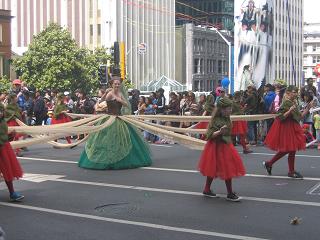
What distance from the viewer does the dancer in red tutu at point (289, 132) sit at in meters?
10.6

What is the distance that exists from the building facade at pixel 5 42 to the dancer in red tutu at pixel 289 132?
59292 mm

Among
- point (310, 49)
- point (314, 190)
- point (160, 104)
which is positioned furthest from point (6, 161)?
point (310, 49)

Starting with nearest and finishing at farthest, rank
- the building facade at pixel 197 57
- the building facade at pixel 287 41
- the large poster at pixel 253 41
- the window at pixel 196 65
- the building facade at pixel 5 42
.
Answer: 1. the large poster at pixel 253 41
2. the building facade at pixel 5 42
3. the building facade at pixel 197 57
4. the window at pixel 196 65
5. the building facade at pixel 287 41

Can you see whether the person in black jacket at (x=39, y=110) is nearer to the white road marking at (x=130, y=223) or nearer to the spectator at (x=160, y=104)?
the spectator at (x=160, y=104)

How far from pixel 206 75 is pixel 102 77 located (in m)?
68.8

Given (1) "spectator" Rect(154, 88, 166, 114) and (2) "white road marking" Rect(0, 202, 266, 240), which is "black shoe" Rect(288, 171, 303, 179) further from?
(1) "spectator" Rect(154, 88, 166, 114)

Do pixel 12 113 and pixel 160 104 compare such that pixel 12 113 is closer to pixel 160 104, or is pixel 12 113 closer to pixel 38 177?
pixel 38 177

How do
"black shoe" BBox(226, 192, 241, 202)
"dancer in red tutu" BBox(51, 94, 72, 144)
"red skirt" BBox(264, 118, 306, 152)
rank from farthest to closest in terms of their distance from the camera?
"dancer in red tutu" BBox(51, 94, 72, 144)
"red skirt" BBox(264, 118, 306, 152)
"black shoe" BBox(226, 192, 241, 202)

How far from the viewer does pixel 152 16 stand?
8025 cm

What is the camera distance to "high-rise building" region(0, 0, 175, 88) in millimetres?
74375

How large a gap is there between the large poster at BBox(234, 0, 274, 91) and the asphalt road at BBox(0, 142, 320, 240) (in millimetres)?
17431

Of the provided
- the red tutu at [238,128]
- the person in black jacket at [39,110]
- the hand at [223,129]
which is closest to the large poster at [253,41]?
the person in black jacket at [39,110]

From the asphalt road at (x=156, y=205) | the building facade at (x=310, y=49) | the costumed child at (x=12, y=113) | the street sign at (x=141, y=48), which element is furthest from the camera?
the building facade at (x=310, y=49)

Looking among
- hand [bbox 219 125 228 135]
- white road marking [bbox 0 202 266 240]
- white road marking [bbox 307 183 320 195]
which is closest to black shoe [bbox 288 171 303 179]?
white road marking [bbox 307 183 320 195]
